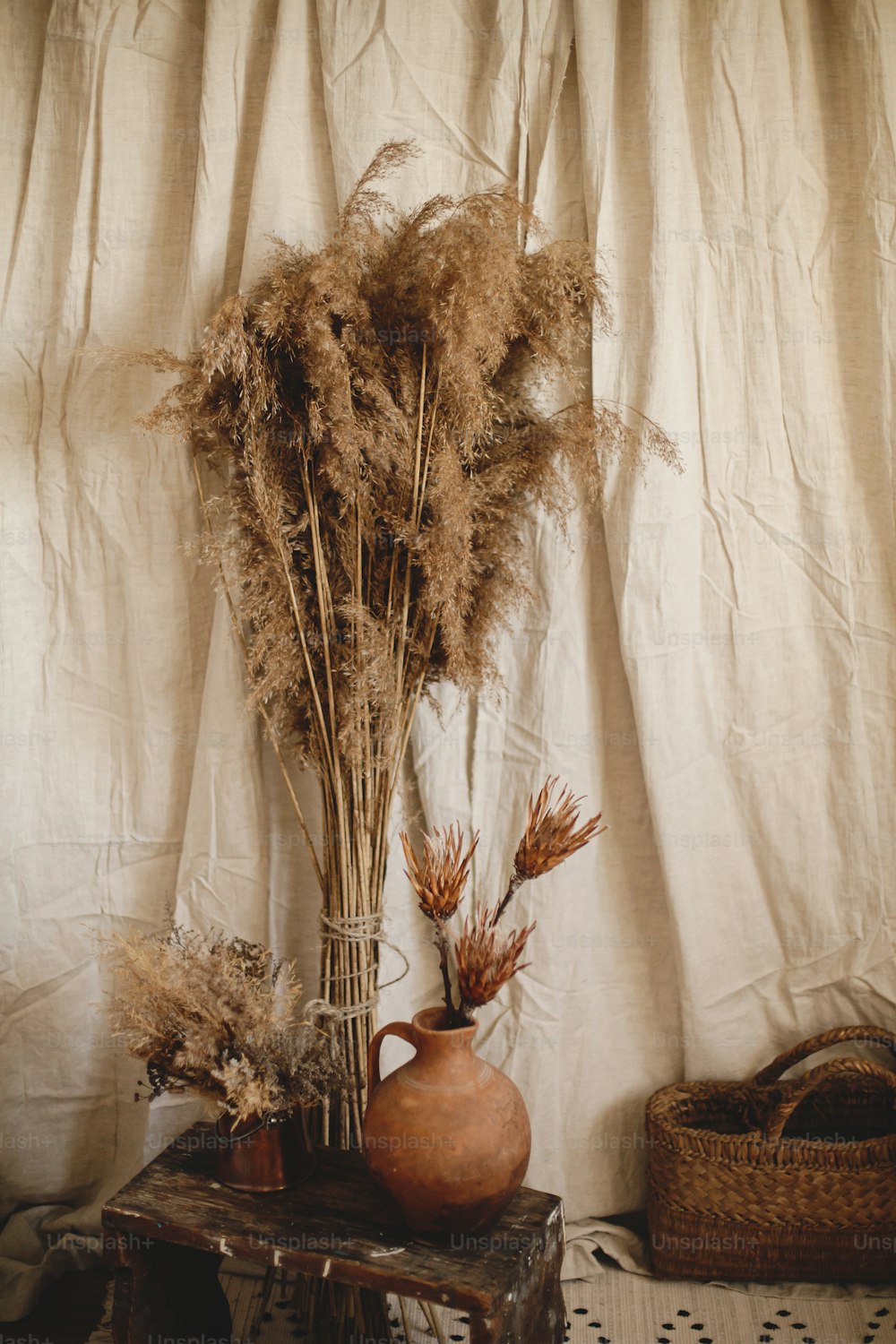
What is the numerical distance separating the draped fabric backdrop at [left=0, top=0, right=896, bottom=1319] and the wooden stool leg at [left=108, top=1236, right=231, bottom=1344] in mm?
413

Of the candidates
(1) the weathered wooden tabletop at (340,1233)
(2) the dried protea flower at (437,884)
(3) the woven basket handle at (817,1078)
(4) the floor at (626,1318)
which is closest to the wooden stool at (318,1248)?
(1) the weathered wooden tabletop at (340,1233)

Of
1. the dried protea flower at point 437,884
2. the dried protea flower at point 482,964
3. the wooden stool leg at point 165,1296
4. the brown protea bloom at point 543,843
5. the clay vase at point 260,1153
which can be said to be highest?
the brown protea bloom at point 543,843

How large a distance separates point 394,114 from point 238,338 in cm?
69

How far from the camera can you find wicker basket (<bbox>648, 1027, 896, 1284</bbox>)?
194 cm

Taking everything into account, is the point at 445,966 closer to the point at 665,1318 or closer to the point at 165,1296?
the point at 165,1296

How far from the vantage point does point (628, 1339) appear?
1.89m

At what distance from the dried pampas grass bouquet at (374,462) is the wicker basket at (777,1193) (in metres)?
0.67

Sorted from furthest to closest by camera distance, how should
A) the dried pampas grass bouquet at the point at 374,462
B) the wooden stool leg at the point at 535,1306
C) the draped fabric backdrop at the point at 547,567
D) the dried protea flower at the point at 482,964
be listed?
the draped fabric backdrop at the point at 547,567, the dried pampas grass bouquet at the point at 374,462, the dried protea flower at the point at 482,964, the wooden stool leg at the point at 535,1306

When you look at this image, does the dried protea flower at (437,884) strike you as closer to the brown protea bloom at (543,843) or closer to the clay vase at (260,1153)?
the brown protea bloom at (543,843)

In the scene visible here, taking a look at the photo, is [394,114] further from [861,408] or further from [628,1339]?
[628,1339]

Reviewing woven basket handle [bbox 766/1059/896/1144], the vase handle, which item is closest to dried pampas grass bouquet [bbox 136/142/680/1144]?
the vase handle

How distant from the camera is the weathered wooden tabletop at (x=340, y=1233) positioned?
4.76 ft

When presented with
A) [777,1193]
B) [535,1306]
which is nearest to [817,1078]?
[777,1193]

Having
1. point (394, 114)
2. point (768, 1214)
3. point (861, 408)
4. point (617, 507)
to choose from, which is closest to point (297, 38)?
point (394, 114)
